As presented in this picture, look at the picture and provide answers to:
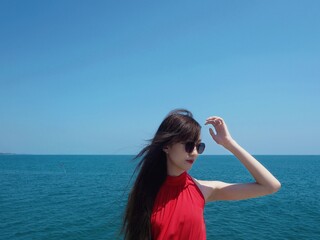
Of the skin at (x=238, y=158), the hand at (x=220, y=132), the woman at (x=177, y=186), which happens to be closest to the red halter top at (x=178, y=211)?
the woman at (x=177, y=186)

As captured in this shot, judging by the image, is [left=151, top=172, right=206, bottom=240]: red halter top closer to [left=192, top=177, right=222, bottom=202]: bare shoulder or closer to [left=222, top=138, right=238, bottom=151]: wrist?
[left=192, top=177, right=222, bottom=202]: bare shoulder

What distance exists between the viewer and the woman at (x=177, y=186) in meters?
2.65

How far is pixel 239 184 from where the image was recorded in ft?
9.64

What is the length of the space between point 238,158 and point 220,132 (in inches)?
12.7

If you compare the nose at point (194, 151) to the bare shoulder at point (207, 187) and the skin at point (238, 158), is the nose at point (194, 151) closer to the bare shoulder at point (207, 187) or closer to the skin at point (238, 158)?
the skin at point (238, 158)

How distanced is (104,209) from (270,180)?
2928cm

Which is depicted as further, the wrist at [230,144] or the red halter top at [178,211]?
the wrist at [230,144]

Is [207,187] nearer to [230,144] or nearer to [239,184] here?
[239,184]

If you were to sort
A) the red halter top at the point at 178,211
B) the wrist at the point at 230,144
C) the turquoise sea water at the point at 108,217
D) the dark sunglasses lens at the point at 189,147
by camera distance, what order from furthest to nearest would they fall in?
1. the turquoise sea water at the point at 108,217
2. the wrist at the point at 230,144
3. the dark sunglasses lens at the point at 189,147
4. the red halter top at the point at 178,211

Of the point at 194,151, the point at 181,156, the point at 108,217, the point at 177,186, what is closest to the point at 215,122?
the point at 194,151

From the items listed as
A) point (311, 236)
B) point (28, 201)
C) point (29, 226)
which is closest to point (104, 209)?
point (29, 226)

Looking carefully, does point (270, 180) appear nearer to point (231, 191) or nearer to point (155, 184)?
point (231, 191)

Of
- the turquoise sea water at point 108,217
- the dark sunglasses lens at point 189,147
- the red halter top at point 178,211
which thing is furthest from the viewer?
the turquoise sea water at point 108,217

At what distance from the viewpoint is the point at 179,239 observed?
Result: 256cm
